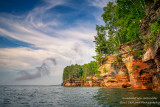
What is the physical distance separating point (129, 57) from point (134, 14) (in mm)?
10075

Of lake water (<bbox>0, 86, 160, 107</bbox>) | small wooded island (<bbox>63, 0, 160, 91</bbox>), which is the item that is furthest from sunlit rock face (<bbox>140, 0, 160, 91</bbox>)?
lake water (<bbox>0, 86, 160, 107</bbox>)

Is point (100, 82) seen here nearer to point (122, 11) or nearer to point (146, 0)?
point (122, 11)

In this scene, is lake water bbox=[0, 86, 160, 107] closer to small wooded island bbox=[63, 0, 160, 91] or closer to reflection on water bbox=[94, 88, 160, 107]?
reflection on water bbox=[94, 88, 160, 107]

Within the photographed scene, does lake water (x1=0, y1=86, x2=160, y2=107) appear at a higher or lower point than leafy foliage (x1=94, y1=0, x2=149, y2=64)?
lower

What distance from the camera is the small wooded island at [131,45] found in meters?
14.3

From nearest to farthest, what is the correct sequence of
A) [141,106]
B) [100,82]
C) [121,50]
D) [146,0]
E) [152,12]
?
[141,106], [152,12], [146,0], [121,50], [100,82]

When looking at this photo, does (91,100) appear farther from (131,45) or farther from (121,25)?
(121,25)

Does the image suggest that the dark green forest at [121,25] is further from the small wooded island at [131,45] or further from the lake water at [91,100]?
the lake water at [91,100]

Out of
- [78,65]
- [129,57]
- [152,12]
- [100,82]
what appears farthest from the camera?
[78,65]

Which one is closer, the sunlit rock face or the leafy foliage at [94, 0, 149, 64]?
the sunlit rock face

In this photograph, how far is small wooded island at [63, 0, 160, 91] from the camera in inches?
561

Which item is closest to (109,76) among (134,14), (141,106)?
(134,14)

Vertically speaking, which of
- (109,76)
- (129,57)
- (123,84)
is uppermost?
(129,57)

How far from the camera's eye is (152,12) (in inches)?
556
